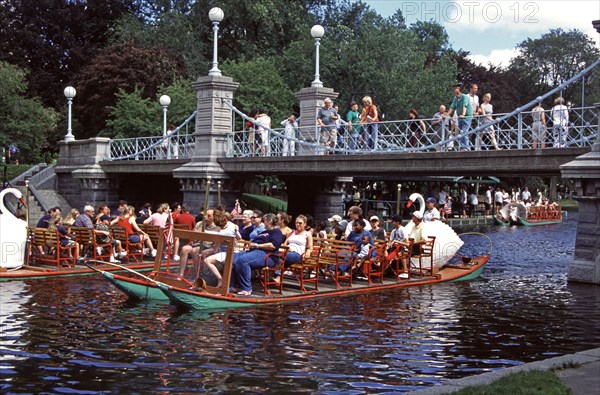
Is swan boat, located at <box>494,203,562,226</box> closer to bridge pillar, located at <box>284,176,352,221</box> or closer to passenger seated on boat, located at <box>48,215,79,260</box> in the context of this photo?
bridge pillar, located at <box>284,176,352,221</box>

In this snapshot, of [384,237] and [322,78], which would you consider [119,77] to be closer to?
[322,78]

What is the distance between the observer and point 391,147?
2216cm

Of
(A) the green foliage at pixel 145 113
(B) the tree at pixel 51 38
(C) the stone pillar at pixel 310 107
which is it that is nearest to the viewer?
(C) the stone pillar at pixel 310 107

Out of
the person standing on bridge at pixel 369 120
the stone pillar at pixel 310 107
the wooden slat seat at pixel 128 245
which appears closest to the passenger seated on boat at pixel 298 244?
the wooden slat seat at pixel 128 245

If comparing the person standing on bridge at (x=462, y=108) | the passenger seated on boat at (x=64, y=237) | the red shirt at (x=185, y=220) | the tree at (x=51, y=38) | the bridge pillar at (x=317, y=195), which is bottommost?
the passenger seated on boat at (x=64, y=237)

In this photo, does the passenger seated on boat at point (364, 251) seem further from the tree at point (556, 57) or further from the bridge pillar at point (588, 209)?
the tree at point (556, 57)

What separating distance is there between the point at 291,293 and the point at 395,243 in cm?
297

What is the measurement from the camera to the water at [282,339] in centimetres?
892

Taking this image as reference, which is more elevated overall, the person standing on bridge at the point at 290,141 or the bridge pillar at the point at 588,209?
the person standing on bridge at the point at 290,141

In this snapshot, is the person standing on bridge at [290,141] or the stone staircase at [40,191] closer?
the person standing on bridge at [290,141]

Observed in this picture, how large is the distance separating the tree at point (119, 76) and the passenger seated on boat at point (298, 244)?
2669 cm

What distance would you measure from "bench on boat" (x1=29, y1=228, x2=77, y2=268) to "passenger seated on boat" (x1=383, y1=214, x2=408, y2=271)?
6.38 meters

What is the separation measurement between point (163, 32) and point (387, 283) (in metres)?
34.4

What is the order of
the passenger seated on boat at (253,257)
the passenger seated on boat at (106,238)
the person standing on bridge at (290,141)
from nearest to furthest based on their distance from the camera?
the passenger seated on boat at (253,257) < the passenger seated on boat at (106,238) < the person standing on bridge at (290,141)
